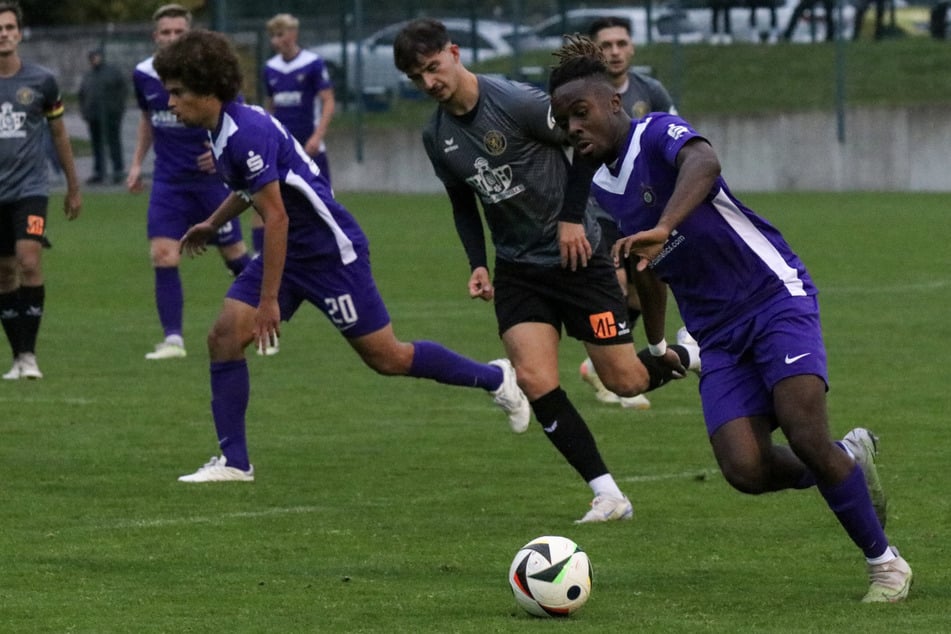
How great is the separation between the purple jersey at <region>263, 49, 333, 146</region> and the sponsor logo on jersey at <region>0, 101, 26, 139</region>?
24.1 feet

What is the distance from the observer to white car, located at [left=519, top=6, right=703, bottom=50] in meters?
30.0

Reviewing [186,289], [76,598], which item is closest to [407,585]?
[76,598]

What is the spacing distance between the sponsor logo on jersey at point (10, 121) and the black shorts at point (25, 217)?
0.39m

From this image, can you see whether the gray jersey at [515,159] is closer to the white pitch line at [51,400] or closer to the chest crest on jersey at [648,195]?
the chest crest on jersey at [648,195]

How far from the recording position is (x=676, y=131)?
6.18 meters

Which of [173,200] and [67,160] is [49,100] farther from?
[173,200]

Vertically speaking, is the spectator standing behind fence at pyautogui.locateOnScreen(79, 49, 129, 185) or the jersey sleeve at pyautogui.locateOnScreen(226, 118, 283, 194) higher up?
the jersey sleeve at pyautogui.locateOnScreen(226, 118, 283, 194)

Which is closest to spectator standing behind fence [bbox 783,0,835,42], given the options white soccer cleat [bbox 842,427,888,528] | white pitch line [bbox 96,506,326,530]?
white pitch line [bbox 96,506,326,530]

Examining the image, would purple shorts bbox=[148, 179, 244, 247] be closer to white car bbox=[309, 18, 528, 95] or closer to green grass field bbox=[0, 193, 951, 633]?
green grass field bbox=[0, 193, 951, 633]

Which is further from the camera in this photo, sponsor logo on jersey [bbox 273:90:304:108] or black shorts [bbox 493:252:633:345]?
sponsor logo on jersey [bbox 273:90:304:108]

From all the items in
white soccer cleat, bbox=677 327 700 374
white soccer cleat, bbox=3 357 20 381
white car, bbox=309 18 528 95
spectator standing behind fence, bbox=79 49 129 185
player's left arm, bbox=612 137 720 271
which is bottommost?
spectator standing behind fence, bbox=79 49 129 185

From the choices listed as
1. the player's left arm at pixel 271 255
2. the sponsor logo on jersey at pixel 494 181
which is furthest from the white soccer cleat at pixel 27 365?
the sponsor logo on jersey at pixel 494 181

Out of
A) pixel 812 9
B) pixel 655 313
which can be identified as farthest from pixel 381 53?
pixel 655 313

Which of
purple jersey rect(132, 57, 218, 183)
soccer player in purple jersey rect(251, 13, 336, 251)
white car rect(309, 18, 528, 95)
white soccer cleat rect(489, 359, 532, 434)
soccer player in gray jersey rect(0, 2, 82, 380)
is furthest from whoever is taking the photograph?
white car rect(309, 18, 528, 95)
